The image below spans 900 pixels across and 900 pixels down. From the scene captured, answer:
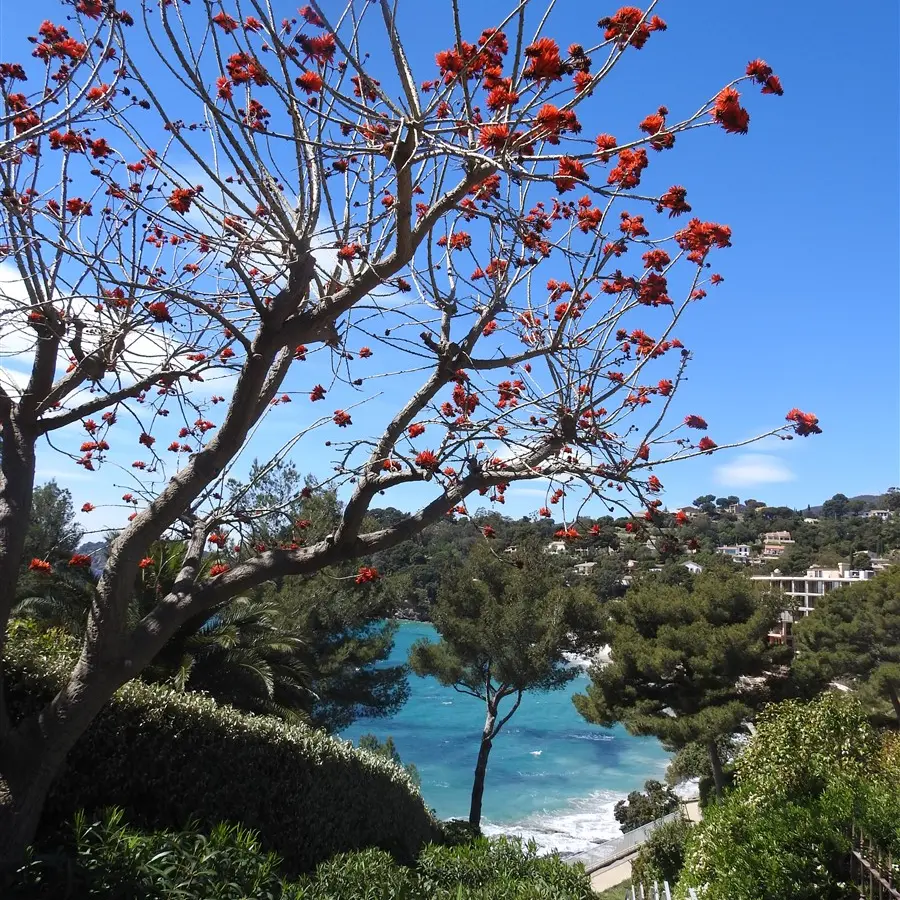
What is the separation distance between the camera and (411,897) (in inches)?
173

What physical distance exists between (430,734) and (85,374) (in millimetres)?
37641

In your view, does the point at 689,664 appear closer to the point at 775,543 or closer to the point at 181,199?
the point at 181,199

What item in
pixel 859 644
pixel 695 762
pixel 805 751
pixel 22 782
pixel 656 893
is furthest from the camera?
pixel 695 762

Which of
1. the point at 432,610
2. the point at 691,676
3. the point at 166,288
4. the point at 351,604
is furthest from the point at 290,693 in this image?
the point at 691,676

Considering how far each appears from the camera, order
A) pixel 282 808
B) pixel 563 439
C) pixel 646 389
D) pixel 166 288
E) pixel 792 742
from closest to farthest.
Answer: pixel 166 288 → pixel 563 439 → pixel 646 389 → pixel 282 808 → pixel 792 742

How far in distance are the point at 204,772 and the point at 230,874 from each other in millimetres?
1835

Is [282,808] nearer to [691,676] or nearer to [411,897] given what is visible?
[411,897]

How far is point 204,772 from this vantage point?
5.66 metres

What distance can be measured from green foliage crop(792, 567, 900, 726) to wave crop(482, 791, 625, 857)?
8.53 m

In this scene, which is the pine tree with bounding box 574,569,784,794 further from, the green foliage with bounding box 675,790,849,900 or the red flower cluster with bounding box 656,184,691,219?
the red flower cluster with bounding box 656,184,691,219

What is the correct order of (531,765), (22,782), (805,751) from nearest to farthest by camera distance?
(22,782)
(805,751)
(531,765)

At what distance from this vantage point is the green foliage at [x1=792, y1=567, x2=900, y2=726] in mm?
16688

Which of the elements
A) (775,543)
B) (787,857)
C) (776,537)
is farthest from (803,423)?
(776,537)

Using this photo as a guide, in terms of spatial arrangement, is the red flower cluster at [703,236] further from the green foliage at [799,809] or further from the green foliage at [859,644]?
the green foliage at [859,644]
